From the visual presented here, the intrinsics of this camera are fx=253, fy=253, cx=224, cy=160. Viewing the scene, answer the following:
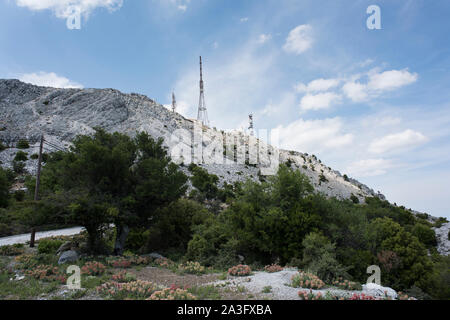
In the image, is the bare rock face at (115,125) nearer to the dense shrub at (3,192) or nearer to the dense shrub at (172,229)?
the dense shrub at (3,192)

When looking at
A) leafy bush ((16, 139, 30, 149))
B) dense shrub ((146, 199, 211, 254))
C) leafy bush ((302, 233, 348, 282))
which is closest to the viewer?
leafy bush ((302, 233, 348, 282))

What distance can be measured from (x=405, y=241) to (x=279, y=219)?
7.87m

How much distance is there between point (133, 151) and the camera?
1766 centimetres

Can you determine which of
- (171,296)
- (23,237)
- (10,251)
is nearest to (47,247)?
(10,251)

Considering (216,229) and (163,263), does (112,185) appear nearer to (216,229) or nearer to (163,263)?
(163,263)

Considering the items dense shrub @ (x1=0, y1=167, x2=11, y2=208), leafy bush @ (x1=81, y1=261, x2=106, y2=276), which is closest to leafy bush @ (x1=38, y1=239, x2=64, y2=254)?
leafy bush @ (x1=81, y1=261, x2=106, y2=276)

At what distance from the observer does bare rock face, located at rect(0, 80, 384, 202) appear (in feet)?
164

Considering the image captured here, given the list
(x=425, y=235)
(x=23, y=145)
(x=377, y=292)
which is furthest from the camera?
(x=23, y=145)

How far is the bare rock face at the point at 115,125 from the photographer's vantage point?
50.1 metres

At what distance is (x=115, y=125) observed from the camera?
56500 mm

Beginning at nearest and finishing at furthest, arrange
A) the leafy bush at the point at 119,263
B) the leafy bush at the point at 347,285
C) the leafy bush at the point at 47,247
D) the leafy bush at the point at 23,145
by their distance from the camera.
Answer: the leafy bush at the point at 347,285
the leafy bush at the point at 119,263
the leafy bush at the point at 47,247
the leafy bush at the point at 23,145

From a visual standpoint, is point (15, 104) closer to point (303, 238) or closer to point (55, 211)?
point (55, 211)

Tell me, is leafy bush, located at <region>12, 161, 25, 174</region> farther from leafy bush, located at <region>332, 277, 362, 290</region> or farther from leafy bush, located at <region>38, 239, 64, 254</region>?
leafy bush, located at <region>332, 277, 362, 290</region>

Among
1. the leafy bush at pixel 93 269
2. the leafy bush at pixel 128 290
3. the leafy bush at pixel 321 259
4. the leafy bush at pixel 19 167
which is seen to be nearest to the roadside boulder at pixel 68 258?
the leafy bush at pixel 93 269
